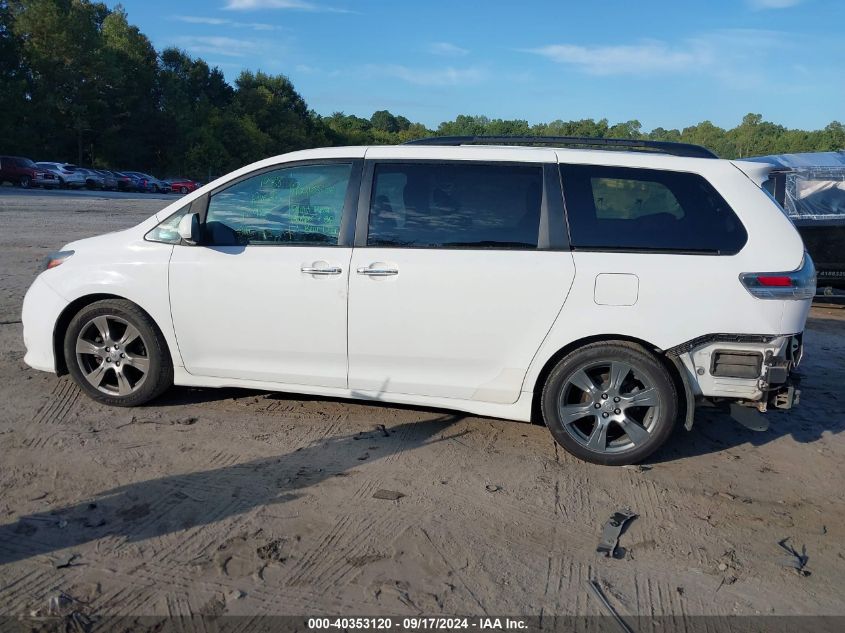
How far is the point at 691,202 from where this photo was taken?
455 centimetres

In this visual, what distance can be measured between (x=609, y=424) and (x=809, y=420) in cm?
199

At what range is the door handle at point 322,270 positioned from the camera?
15.5 ft

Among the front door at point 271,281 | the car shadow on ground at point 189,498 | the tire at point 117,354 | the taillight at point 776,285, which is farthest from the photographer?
the tire at point 117,354

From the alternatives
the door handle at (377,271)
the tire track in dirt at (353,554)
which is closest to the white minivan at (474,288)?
the door handle at (377,271)

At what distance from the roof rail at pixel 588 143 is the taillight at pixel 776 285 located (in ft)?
3.05

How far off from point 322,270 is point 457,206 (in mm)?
967

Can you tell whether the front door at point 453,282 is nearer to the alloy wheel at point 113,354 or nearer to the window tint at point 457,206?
the window tint at point 457,206

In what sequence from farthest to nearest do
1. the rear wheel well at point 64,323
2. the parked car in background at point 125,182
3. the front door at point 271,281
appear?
the parked car in background at point 125,182
the rear wheel well at point 64,323
the front door at point 271,281

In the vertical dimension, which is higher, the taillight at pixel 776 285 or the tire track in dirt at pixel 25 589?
the taillight at pixel 776 285

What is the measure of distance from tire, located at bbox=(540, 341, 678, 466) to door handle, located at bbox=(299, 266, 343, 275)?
1.52 m

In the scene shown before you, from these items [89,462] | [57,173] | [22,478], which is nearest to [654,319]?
[89,462]

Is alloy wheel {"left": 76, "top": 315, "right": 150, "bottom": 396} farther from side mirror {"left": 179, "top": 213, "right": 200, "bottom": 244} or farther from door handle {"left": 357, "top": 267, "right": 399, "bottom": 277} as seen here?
door handle {"left": 357, "top": 267, "right": 399, "bottom": 277}

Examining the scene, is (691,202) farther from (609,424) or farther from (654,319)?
(609,424)

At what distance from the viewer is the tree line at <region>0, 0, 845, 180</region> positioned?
5025cm
